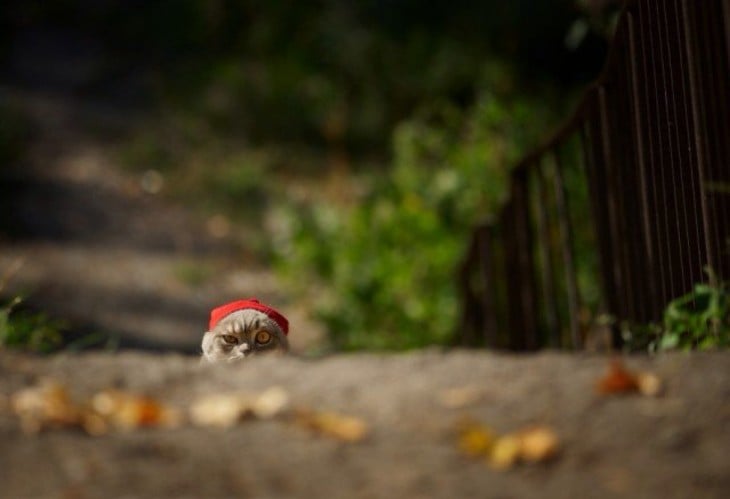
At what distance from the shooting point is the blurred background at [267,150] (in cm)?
884

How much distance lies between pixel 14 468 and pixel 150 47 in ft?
42.2

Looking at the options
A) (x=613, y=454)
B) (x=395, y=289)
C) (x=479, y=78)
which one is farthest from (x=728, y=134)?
(x=479, y=78)

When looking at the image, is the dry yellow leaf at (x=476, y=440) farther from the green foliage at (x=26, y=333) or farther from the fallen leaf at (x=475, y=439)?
the green foliage at (x=26, y=333)

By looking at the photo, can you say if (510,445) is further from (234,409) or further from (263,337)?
(263,337)

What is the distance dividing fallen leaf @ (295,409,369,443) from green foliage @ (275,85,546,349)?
5.79 meters

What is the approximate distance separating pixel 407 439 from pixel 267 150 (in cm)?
1068

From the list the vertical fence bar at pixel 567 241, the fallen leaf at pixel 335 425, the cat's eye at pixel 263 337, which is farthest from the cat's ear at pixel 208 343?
the vertical fence bar at pixel 567 241

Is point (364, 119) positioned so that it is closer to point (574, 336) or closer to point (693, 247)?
point (574, 336)

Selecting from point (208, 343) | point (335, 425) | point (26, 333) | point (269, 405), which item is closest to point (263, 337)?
point (208, 343)

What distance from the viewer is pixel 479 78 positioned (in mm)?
11648

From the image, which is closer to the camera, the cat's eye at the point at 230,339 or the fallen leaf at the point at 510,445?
the fallen leaf at the point at 510,445

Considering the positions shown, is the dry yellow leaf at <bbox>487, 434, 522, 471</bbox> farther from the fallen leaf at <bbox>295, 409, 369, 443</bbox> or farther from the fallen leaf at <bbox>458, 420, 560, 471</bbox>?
the fallen leaf at <bbox>295, 409, 369, 443</bbox>

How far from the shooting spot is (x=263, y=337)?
3631 mm

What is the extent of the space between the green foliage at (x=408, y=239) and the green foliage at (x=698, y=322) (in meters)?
4.98
